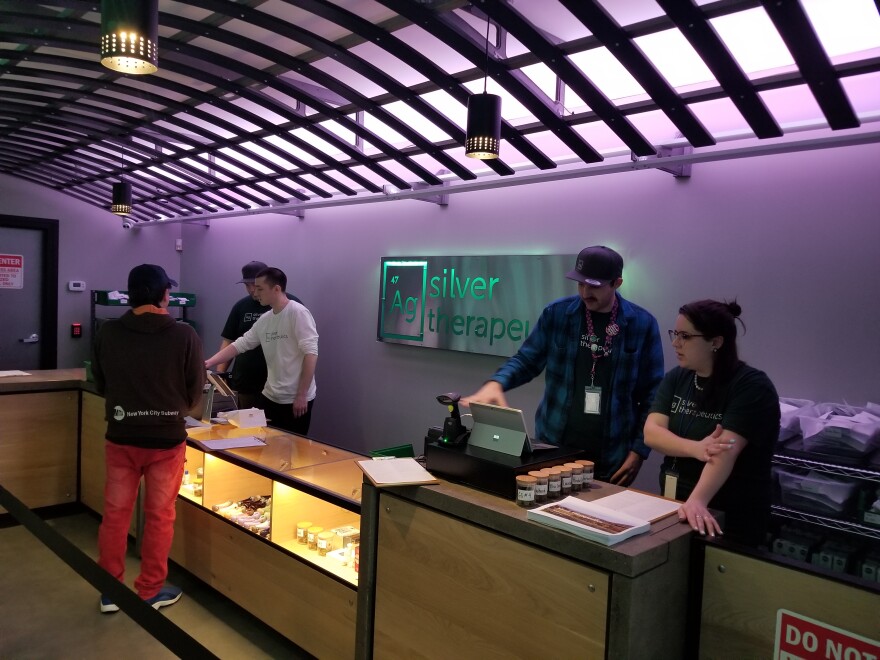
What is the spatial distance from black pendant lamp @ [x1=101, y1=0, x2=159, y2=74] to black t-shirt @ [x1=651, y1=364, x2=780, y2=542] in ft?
8.33

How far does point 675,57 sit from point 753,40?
0.42 metres

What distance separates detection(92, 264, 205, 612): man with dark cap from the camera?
132 inches

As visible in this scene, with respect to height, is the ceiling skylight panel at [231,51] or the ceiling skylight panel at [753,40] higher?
the ceiling skylight panel at [231,51]

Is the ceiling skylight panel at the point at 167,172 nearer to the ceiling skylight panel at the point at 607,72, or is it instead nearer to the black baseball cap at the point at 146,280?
the black baseball cap at the point at 146,280

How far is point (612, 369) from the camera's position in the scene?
308 cm

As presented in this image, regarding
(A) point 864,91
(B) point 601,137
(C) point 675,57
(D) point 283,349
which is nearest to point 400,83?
(B) point 601,137

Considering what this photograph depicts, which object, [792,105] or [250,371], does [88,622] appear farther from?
[792,105]

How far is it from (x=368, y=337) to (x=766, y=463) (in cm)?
454

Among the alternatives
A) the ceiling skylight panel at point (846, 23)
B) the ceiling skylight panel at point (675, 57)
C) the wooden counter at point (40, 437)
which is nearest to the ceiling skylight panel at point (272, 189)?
the wooden counter at point (40, 437)

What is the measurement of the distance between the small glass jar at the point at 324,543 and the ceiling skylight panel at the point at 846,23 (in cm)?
313

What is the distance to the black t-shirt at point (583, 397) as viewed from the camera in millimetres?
3090

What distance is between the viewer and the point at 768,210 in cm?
377

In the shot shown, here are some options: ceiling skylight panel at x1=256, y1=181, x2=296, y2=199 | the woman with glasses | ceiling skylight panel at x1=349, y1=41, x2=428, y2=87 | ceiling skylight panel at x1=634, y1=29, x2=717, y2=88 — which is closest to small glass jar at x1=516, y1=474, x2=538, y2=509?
the woman with glasses

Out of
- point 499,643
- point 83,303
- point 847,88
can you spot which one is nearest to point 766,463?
point 499,643
